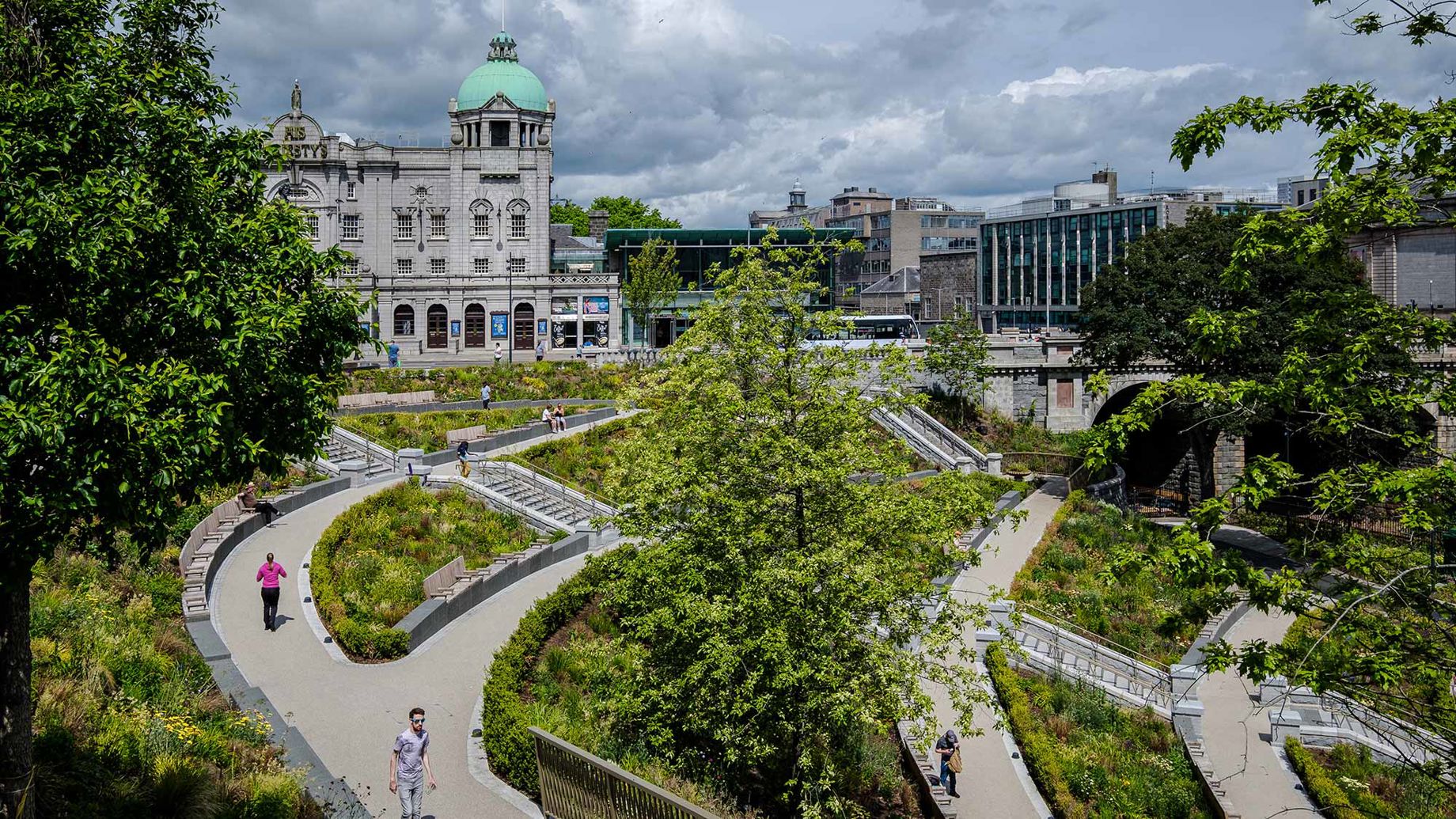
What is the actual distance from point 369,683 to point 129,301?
34.4 ft

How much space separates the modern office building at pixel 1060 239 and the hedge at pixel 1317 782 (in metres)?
79.8

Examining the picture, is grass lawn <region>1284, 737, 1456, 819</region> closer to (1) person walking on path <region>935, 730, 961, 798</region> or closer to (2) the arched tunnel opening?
(1) person walking on path <region>935, 730, 961, 798</region>

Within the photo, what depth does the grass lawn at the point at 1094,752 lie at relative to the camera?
1891cm

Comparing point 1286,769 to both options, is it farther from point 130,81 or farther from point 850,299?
point 850,299

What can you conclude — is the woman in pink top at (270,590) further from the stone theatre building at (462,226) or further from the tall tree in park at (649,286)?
the stone theatre building at (462,226)

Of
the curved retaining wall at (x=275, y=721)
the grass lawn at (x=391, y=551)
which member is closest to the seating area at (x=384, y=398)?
the grass lawn at (x=391, y=551)

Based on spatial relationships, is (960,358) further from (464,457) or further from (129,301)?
(129,301)

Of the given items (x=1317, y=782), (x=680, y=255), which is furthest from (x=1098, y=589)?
(x=680, y=255)

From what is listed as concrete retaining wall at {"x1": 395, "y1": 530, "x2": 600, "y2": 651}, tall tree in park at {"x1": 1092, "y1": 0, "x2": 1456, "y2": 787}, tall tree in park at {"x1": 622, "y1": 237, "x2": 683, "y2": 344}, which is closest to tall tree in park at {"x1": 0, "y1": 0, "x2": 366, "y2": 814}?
tall tree in park at {"x1": 1092, "y1": 0, "x2": 1456, "y2": 787}

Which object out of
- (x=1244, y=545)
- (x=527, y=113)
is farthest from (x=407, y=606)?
(x=527, y=113)

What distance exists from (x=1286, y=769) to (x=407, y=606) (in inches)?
718

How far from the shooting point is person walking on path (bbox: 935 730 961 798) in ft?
61.5

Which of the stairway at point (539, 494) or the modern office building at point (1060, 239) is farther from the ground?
the modern office building at point (1060, 239)

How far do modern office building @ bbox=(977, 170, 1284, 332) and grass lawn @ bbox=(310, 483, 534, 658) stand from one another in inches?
3056
